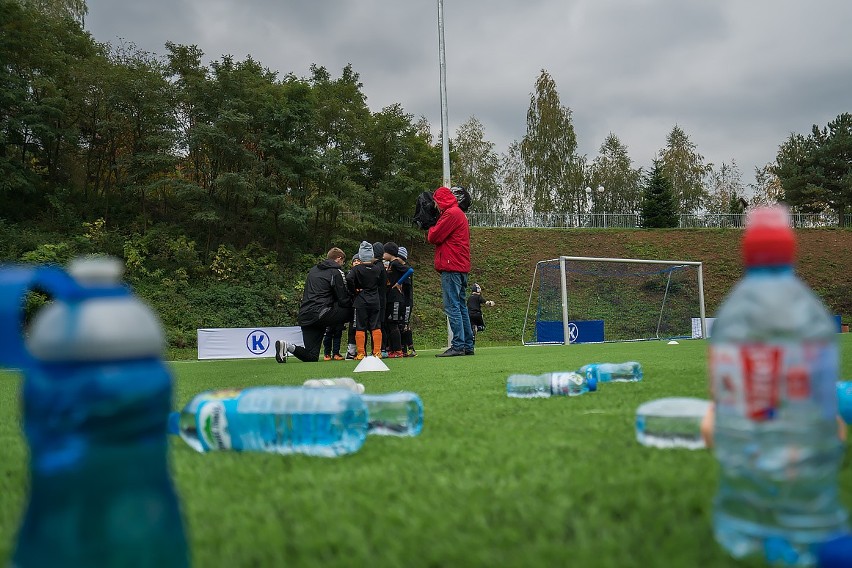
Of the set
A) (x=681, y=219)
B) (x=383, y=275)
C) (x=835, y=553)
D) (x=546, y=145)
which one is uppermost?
(x=546, y=145)

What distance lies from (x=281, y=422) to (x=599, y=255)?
30.6 m

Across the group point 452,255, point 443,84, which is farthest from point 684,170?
point 452,255

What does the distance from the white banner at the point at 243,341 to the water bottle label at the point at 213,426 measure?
12616 millimetres

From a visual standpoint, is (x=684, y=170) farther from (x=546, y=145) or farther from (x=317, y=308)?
(x=317, y=308)

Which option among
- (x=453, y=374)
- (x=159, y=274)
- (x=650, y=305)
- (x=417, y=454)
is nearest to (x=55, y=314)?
(x=417, y=454)

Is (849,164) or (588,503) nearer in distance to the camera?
(588,503)

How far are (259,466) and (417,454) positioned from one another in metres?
0.45

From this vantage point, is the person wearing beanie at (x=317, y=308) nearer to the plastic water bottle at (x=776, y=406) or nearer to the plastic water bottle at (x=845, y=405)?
the plastic water bottle at (x=845, y=405)

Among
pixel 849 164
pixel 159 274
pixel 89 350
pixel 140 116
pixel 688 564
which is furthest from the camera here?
pixel 849 164

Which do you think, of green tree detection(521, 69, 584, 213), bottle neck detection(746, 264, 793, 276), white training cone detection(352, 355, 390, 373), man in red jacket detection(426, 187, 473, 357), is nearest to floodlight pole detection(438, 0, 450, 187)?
man in red jacket detection(426, 187, 473, 357)

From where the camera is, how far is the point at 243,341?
14641 millimetres

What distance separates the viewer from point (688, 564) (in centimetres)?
88

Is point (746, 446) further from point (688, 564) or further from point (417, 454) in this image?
point (417, 454)

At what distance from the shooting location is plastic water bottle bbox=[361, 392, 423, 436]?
2266mm
